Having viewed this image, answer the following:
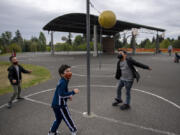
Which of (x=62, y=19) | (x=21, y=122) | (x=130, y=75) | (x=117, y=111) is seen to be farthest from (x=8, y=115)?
(x=62, y=19)

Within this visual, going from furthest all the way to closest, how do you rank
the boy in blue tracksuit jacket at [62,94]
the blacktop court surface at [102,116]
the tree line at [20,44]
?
the tree line at [20,44], the blacktop court surface at [102,116], the boy in blue tracksuit jacket at [62,94]

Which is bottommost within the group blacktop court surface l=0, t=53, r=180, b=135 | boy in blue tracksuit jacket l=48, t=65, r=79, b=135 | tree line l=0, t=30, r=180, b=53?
blacktop court surface l=0, t=53, r=180, b=135

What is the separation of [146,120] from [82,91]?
330 centimetres

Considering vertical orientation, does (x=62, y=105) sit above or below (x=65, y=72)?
below

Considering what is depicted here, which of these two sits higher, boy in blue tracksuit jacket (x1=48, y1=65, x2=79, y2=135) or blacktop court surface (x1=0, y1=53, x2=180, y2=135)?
boy in blue tracksuit jacket (x1=48, y1=65, x2=79, y2=135)

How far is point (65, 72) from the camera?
2.65 metres

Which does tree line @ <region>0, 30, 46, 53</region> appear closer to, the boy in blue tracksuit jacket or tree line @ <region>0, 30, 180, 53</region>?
tree line @ <region>0, 30, 180, 53</region>

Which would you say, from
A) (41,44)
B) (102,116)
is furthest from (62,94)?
(41,44)

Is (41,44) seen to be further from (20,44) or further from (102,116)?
(102,116)

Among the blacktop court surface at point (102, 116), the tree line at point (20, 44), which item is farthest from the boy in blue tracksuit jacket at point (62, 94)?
the tree line at point (20, 44)

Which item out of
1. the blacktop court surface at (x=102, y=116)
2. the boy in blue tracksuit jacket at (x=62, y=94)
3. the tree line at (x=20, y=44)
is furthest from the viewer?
the tree line at (x=20, y=44)

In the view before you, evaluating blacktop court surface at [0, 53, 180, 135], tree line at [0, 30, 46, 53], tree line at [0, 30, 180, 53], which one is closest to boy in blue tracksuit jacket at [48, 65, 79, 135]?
blacktop court surface at [0, 53, 180, 135]

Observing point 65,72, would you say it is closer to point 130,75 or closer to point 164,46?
point 130,75

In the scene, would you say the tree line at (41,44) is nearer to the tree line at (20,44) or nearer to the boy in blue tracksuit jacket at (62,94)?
the tree line at (20,44)
